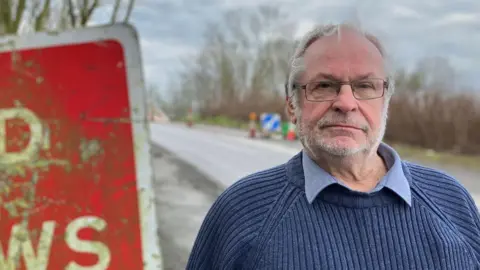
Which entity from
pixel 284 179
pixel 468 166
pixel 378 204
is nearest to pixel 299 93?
pixel 284 179

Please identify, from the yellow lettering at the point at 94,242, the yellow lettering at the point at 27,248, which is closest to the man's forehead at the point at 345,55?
the yellow lettering at the point at 94,242

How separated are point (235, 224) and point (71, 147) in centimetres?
46

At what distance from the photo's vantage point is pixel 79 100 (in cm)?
127

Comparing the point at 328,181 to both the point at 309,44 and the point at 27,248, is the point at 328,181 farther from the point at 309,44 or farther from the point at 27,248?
the point at 27,248

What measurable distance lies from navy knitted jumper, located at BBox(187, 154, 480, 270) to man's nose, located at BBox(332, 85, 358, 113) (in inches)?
8.0

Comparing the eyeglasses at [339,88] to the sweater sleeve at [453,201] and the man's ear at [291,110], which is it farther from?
the sweater sleeve at [453,201]

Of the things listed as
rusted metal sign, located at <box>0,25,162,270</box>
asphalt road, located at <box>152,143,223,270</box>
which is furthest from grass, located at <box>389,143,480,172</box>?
rusted metal sign, located at <box>0,25,162,270</box>

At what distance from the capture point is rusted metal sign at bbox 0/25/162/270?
1.27 m

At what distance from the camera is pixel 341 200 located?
1.36 metres

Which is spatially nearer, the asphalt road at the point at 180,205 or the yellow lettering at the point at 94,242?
the yellow lettering at the point at 94,242

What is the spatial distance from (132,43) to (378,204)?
726 millimetres

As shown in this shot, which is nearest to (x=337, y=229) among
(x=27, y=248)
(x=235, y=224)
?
(x=235, y=224)

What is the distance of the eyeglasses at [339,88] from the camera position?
4.39 ft

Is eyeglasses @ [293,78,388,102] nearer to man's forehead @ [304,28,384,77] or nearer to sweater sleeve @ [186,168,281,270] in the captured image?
man's forehead @ [304,28,384,77]
